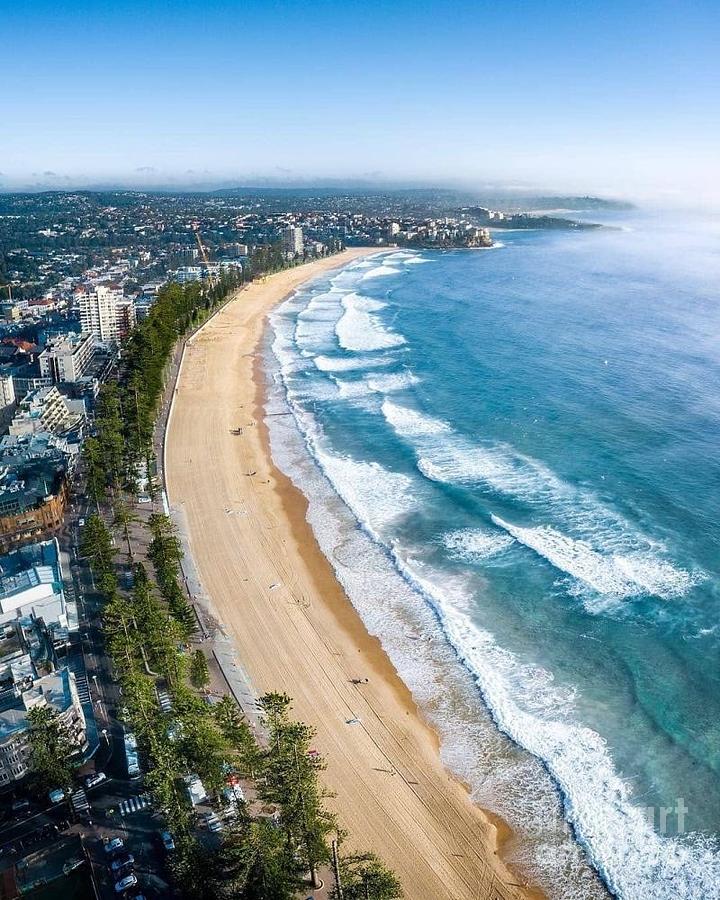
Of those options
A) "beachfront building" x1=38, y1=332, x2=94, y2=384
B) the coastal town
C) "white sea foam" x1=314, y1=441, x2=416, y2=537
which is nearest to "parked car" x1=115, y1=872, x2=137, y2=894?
the coastal town

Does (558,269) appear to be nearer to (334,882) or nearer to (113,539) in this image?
(113,539)

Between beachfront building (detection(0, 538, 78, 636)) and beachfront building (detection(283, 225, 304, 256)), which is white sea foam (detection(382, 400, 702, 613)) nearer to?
→ beachfront building (detection(0, 538, 78, 636))

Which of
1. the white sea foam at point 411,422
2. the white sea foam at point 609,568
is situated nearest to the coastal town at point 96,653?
the white sea foam at point 609,568

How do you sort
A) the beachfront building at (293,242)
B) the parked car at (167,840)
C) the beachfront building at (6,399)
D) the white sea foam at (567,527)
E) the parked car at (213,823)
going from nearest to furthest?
1. the parked car at (167,840)
2. the parked car at (213,823)
3. the white sea foam at (567,527)
4. the beachfront building at (6,399)
5. the beachfront building at (293,242)

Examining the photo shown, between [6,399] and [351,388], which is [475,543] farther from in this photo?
[6,399]

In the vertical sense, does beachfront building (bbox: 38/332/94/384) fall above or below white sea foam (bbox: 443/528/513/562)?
above

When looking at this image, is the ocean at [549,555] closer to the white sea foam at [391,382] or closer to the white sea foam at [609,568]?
the white sea foam at [609,568]

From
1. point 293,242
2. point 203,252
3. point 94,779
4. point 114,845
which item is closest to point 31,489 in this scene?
point 94,779
